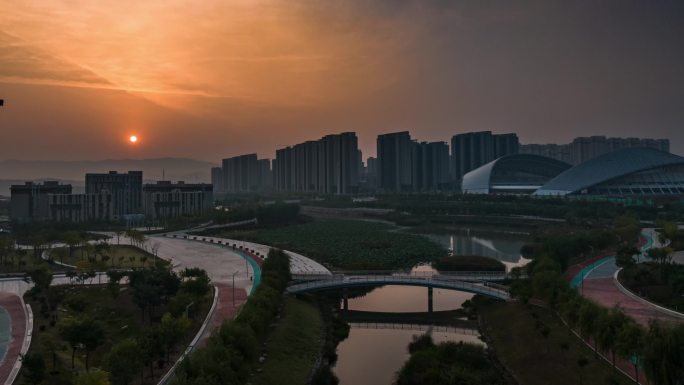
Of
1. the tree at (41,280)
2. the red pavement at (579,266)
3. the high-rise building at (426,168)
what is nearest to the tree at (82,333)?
the tree at (41,280)

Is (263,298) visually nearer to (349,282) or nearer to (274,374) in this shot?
(274,374)

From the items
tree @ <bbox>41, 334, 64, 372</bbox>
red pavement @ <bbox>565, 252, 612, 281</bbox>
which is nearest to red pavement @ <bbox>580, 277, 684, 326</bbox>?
red pavement @ <bbox>565, 252, 612, 281</bbox>

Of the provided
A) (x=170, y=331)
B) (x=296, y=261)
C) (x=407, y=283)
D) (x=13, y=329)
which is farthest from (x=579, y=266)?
(x=13, y=329)

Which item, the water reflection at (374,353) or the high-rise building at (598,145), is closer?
the water reflection at (374,353)

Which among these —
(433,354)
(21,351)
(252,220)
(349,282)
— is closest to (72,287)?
(21,351)

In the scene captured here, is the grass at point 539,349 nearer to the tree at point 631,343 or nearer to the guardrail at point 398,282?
the tree at point 631,343

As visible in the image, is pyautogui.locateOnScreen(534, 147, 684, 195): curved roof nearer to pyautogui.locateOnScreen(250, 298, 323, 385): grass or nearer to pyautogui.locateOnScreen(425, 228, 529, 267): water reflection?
pyautogui.locateOnScreen(425, 228, 529, 267): water reflection
